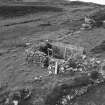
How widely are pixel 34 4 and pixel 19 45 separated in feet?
26.1

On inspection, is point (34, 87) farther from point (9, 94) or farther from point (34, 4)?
point (34, 4)

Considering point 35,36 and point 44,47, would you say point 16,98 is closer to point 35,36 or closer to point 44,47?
point 44,47

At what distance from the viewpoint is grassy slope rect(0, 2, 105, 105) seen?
7.99m

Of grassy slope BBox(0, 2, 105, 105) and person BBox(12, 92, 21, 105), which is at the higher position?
grassy slope BBox(0, 2, 105, 105)

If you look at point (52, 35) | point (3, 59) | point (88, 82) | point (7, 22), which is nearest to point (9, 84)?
point (3, 59)

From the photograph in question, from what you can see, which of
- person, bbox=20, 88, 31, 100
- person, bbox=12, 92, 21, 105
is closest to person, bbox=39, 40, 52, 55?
person, bbox=20, 88, 31, 100

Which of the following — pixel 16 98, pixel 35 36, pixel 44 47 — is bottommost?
pixel 16 98

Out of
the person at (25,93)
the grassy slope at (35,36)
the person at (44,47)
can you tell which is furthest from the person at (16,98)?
the person at (44,47)

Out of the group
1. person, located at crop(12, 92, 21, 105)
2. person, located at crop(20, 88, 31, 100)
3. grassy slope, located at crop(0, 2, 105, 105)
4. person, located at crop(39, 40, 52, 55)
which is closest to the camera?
person, located at crop(12, 92, 21, 105)

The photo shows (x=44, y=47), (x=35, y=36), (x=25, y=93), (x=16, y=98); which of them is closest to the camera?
(x=16, y=98)

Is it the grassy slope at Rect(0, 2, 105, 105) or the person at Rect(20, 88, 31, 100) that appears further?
the grassy slope at Rect(0, 2, 105, 105)

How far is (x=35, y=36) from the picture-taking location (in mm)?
12883

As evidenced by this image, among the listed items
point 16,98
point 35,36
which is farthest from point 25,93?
point 35,36

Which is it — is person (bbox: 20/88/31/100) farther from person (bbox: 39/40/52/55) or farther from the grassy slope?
person (bbox: 39/40/52/55)
